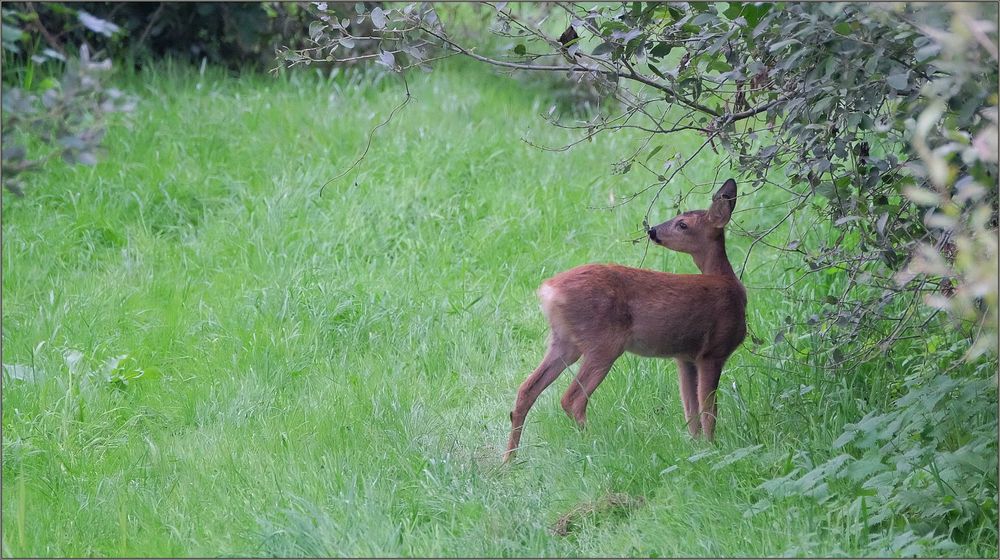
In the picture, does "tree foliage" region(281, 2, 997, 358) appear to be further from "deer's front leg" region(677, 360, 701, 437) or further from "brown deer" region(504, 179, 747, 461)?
"deer's front leg" region(677, 360, 701, 437)

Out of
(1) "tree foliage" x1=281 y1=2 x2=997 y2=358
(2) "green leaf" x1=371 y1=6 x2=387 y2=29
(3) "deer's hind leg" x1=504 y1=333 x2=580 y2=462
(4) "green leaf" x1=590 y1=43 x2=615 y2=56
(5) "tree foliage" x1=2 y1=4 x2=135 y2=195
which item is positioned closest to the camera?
(5) "tree foliage" x1=2 y1=4 x2=135 y2=195

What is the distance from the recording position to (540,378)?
196 inches

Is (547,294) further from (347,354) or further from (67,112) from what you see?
(67,112)

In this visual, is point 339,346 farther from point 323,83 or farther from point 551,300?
point 323,83

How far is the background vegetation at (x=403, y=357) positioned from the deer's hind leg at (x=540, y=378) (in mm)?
117

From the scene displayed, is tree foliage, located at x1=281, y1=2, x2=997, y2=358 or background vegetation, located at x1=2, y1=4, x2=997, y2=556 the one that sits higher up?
tree foliage, located at x1=281, y1=2, x2=997, y2=358

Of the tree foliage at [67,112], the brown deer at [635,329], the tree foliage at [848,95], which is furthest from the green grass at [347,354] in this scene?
the tree foliage at [67,112]

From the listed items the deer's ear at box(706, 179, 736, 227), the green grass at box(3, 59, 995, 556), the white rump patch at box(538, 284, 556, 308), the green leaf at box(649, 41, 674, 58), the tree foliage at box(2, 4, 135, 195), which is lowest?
the green grass at box(3, 59, 995, 556)

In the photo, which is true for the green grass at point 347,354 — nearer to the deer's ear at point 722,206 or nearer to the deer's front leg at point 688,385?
the deer's front leg at point 688,385

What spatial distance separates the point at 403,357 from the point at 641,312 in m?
1.46

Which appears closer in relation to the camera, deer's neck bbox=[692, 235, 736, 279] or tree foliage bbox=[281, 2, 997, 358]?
tree foliage bbox=[281, 2, 997, 358]

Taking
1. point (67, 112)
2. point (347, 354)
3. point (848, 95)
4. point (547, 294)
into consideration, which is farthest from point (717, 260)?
point (67, 112)

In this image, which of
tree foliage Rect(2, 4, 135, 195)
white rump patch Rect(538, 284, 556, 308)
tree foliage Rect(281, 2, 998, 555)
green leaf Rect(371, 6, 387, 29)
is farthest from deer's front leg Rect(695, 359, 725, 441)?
tree foliage Rect(2, 4, 135, 195)

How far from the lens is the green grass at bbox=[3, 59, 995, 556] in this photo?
4.03m
